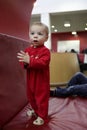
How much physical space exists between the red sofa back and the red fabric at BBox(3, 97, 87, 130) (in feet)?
0.14

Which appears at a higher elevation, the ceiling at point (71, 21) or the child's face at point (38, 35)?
the ceiling at point (71, 21)

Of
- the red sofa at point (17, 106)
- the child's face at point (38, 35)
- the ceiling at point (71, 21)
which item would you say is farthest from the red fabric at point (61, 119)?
the ceiling at point (71, 21)

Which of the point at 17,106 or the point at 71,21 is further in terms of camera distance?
the point at 71,21

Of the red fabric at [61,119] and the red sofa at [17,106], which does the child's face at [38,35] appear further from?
the red fabric at [61,119]

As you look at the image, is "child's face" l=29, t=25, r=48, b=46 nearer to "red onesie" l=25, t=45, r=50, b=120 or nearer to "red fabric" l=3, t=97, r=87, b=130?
"red onesie" l=25, t=45, r=50, b=120

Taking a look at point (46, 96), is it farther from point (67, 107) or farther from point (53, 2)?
point (53, 2)

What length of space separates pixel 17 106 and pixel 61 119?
0.24 metres

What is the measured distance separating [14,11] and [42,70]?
680mm

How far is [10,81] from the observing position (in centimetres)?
109

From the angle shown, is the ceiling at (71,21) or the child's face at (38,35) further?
the ceiling at (71,21)

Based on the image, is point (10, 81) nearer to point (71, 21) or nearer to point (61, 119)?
point (61, 119)

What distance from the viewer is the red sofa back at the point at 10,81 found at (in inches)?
38.9

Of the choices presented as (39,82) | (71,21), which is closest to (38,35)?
(39,82)

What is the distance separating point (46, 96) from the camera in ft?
3.28
